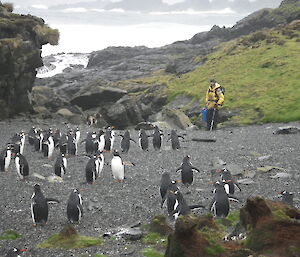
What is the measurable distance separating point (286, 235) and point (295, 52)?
172 feet

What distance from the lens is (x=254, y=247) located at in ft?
27.7

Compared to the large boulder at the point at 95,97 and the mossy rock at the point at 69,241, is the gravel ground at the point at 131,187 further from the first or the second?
the large boulder at the point at 95,97

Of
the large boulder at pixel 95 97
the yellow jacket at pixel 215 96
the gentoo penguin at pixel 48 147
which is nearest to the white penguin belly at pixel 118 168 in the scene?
the gentoo penguin at pixel 48 147

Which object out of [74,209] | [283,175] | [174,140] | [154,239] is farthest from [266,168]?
[74,209]

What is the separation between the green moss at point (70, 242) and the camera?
43.5 ft

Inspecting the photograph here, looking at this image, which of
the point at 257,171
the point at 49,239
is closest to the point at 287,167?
the point at 257,171

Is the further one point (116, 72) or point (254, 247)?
point (116, 72)

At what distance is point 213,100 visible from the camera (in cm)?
3406

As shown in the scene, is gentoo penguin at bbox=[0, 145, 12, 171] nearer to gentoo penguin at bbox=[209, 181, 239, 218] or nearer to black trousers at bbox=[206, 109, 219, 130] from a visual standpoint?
gentoo penguin at bbox=[209, 181, 239, 218]

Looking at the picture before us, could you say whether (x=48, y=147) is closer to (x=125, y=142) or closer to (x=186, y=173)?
(x=125, y=142)

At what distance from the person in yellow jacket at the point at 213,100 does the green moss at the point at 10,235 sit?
2077 cm

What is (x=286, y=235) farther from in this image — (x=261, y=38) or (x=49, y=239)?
(x=261, y=38)

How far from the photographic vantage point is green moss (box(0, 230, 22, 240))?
14.4m

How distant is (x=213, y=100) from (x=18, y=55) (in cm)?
1760
